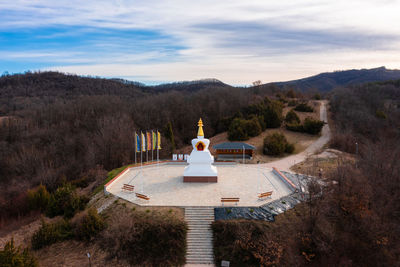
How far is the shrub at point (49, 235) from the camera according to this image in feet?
51.5

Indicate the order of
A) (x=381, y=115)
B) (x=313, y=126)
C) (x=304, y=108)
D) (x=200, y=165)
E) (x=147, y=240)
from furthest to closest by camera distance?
(x=304, y=108), (x=381, y=115), (x=313, y=126), (x=200, y=165), (x=147, y=240)

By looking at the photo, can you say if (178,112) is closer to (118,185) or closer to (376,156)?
(118,185)

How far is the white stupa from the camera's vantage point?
2264 centimetres

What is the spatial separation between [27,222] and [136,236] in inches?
422

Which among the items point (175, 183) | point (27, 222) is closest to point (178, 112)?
point (175, 183)

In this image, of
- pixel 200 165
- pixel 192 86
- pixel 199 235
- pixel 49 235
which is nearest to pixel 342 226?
pixel 199 235

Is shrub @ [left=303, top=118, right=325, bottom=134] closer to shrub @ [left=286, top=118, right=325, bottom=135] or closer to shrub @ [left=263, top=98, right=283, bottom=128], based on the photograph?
shrub @ [left=286, top=118, right=325, bottom=135]

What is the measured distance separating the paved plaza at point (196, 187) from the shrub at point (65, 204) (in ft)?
8.83

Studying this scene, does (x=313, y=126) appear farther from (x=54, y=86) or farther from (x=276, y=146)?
(x=54, y=86)

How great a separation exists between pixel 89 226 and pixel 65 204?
4.88m

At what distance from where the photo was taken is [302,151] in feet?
125

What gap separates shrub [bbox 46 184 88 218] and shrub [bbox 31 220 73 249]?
2.73m

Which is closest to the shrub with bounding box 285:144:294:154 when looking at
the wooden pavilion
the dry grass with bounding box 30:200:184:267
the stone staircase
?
the wooden pavilion

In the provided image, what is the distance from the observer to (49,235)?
15.8m
